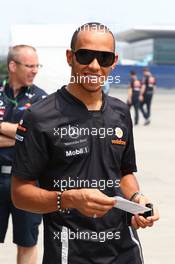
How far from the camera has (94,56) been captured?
8.14 feet

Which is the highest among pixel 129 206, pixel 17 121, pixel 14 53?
pixel 14 53

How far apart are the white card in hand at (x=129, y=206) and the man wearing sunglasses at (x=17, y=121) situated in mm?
1905

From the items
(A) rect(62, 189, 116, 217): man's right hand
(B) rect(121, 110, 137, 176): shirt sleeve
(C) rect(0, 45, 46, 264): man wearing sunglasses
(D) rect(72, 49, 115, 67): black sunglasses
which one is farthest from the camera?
(C) rect(0, 45, 46, 264): man wearing sunglasses

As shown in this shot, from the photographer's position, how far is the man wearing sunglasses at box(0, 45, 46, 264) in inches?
167

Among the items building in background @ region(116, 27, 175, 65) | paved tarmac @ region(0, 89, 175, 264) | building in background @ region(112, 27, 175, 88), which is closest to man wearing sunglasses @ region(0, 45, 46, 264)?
paved tarmac @ region(0, 89, 175, 264)

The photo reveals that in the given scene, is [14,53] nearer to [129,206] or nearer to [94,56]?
[94,56]

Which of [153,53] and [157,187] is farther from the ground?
[157,187]

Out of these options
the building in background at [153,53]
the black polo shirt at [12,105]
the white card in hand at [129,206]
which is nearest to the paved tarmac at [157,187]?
the black polo shirt at [12,105]

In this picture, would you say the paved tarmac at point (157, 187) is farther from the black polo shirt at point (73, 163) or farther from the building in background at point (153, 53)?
the building in background at point (153, 53)

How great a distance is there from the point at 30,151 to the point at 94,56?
45cm

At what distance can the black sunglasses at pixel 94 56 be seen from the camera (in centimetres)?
247

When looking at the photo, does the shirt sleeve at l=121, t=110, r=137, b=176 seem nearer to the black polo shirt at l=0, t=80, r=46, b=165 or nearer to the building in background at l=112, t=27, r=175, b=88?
the black polo shirt at l=0, t=80, r=46, b=165

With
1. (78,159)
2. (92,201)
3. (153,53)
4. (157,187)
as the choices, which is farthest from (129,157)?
(153,53)

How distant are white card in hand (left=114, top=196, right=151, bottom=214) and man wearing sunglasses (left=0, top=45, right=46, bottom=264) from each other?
190 cm
